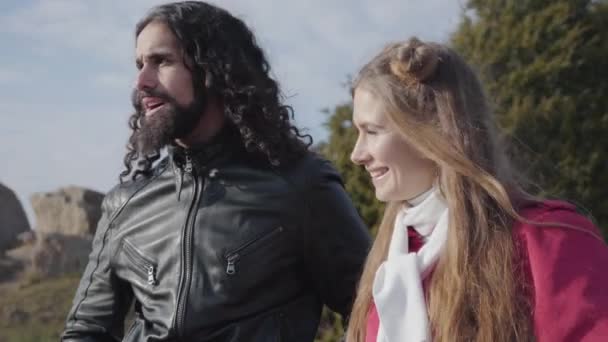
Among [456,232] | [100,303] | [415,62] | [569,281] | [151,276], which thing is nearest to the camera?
[569,281]

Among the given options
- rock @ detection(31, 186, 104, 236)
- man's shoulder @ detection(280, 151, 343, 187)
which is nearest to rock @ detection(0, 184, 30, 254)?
rock @ detection(31, 186, 104, 236)

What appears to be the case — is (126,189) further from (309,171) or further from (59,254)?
(59,254)

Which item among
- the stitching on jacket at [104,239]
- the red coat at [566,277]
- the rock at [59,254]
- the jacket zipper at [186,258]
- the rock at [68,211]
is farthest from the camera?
the rock at [68,211]

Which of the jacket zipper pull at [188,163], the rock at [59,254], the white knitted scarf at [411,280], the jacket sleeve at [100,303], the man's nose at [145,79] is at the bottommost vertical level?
the rock at [59,254]

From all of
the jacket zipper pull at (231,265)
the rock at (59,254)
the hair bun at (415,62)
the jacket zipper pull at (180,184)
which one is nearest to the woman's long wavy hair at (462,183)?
the hair bun at (415,62)

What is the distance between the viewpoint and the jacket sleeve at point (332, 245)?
120 inches

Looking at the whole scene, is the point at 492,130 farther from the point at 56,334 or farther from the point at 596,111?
the point at 56,334

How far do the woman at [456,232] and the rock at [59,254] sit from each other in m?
9.03

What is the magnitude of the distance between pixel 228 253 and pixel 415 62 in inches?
37.6

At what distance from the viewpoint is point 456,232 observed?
7.47 feet

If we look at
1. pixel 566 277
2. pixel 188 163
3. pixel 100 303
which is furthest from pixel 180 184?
pixel 566 277

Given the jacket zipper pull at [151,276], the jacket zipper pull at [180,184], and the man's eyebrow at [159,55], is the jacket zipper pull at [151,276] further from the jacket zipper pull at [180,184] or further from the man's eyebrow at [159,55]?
the man's eyebrow at [159,55]

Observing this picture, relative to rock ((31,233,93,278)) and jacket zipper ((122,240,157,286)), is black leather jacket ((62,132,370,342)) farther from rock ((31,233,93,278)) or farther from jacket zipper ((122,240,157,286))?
rock ((31,233,93,278))

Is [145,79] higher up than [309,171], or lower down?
higher up
